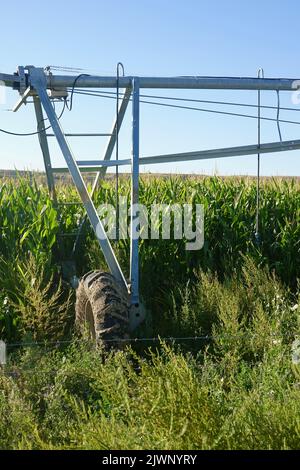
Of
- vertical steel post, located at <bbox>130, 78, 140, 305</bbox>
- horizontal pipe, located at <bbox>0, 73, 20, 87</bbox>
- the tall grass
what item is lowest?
the tall grass

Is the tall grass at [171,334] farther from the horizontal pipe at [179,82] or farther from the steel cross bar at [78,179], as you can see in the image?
the horizontal pipe at [179,82]

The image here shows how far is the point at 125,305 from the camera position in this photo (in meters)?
6.75

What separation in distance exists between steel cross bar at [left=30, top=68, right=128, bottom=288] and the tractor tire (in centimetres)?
16

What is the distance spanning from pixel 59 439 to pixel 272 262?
5.59 metres

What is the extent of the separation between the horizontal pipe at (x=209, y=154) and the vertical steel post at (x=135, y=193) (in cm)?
14

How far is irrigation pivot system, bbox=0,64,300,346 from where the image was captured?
6.69 metres

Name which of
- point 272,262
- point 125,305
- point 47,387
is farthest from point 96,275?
point 272,262

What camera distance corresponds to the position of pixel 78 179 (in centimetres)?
731

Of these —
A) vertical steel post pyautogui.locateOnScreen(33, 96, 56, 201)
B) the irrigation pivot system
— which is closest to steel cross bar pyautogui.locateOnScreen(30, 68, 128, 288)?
the irrigation pivot system

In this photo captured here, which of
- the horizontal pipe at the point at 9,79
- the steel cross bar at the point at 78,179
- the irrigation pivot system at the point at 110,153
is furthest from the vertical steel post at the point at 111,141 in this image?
the horizontal pipe at the point at 9,79

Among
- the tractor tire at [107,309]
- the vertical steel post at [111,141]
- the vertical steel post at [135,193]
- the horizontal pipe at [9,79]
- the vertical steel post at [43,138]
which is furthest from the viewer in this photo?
the vertical steel post at [43,138]

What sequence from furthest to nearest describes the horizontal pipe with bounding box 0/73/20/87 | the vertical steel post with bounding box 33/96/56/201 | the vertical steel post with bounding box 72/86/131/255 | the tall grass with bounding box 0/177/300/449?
the vertical steel post with bounding box 33/96/56/201 → the vertical steel post with bounding box 72/86/131/255 → the horizontal pipe with bounding box 0/73/20/87 → the tall grass with bounding box 0/177/300/449

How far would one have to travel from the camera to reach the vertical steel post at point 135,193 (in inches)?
276

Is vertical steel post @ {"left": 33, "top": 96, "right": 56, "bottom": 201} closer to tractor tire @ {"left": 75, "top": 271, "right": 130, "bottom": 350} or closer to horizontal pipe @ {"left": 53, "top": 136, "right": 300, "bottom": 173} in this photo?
horizontal pipe @ {"left": 53, "top": 136, "right": 300, "bottom": 173}
